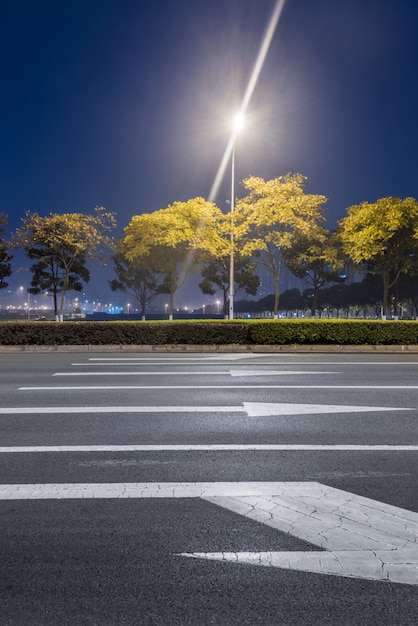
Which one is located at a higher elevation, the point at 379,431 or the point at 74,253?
the point at 74,253

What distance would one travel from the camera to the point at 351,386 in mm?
9766

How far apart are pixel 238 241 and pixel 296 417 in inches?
914

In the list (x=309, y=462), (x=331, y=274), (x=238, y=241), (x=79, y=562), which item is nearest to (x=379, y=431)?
(x=309, y=462)

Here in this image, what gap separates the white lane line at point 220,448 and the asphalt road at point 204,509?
22 millimetres

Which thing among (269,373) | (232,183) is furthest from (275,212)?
(269,373)

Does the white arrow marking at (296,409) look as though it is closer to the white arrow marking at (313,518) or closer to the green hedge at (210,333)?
the white arrow marking at (313,518)

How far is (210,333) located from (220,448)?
44.5 feet

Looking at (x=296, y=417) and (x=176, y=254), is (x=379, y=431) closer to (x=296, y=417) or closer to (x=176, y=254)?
(x=296, y=417)

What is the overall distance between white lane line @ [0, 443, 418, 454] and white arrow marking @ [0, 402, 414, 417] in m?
1.62

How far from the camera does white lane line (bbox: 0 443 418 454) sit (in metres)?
5.30

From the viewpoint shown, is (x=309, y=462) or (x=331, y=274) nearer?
(x=309, y=462)

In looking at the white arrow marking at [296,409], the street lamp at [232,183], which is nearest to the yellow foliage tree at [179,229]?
the street lamp at [232,183]

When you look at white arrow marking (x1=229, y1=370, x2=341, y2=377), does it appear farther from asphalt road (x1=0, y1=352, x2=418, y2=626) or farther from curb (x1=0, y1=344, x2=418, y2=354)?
curb (x1=0, y1=344, x2=418, y2=354)

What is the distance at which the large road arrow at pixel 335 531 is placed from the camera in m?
2.88
